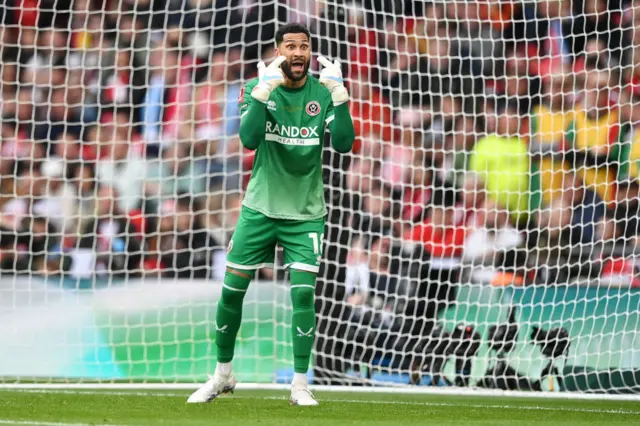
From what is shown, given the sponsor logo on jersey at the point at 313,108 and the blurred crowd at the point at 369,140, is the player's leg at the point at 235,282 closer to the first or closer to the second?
the sponsor logo on jersey at the point at 313,108

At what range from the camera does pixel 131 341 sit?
7.69 meters

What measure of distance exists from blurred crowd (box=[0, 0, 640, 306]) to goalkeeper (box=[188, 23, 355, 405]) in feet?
8.44

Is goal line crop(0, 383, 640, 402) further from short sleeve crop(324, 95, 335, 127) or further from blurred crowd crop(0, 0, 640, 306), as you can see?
short sleeve crop(324, 95, 335, 127)

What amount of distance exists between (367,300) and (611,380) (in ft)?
5.39

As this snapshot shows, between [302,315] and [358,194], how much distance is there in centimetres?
301

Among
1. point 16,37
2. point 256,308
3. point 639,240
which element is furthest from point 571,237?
point 16,37

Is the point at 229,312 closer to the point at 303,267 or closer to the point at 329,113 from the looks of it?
Answer: the point at 303,267

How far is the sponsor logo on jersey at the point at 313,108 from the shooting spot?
517 centimetres

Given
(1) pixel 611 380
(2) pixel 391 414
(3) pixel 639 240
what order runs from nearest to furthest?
(2) pixel 391 414 → (1) pixel 611 380 → (3) pixel 639 240

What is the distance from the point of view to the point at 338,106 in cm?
504

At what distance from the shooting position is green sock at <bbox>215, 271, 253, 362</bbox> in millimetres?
5137

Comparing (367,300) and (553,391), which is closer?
(553,391)

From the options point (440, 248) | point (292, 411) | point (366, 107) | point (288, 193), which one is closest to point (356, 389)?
point (440, 248)

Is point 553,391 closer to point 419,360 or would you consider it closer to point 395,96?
point 419,360
